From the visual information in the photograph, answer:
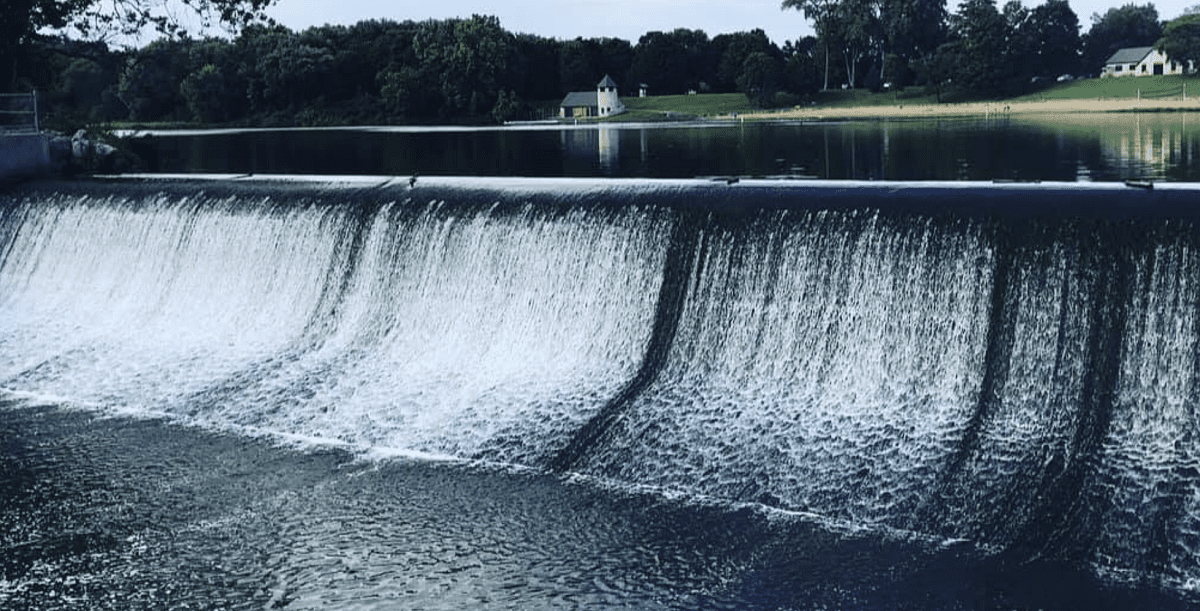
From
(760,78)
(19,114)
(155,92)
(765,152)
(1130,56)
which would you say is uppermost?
(1130,56)

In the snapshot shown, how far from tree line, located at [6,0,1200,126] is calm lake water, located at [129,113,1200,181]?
1716 centimetres

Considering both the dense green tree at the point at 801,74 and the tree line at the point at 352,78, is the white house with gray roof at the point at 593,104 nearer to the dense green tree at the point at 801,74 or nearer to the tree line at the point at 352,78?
the tree line at the point at 352,78

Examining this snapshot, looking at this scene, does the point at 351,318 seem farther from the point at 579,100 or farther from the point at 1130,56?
the point at 1130,56

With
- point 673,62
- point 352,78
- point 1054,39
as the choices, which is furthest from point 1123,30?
point 352,78

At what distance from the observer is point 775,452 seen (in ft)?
40.2

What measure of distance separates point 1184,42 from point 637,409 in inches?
3157

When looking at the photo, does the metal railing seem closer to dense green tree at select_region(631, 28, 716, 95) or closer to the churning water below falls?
the churning water below falls

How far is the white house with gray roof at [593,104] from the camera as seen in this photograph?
293 ft

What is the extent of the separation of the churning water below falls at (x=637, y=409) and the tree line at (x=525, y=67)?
164 ft

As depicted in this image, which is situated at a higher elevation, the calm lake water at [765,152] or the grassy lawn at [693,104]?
the grassy lawn at [693,104]

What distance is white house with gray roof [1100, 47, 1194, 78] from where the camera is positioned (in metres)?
96.4

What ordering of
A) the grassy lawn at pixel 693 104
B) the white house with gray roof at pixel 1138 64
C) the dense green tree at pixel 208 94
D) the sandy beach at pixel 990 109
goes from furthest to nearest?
the white house with gray roof at pixel 1138 64 → the grassy lawn at pixel 693 104 → the dense green tree at pixel 208 94 → the sandy beach at pixel 990 109

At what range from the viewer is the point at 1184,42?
82.9 meters

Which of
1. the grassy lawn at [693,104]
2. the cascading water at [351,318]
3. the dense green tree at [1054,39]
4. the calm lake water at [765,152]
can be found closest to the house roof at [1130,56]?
the dense green tree at [1054,39]
